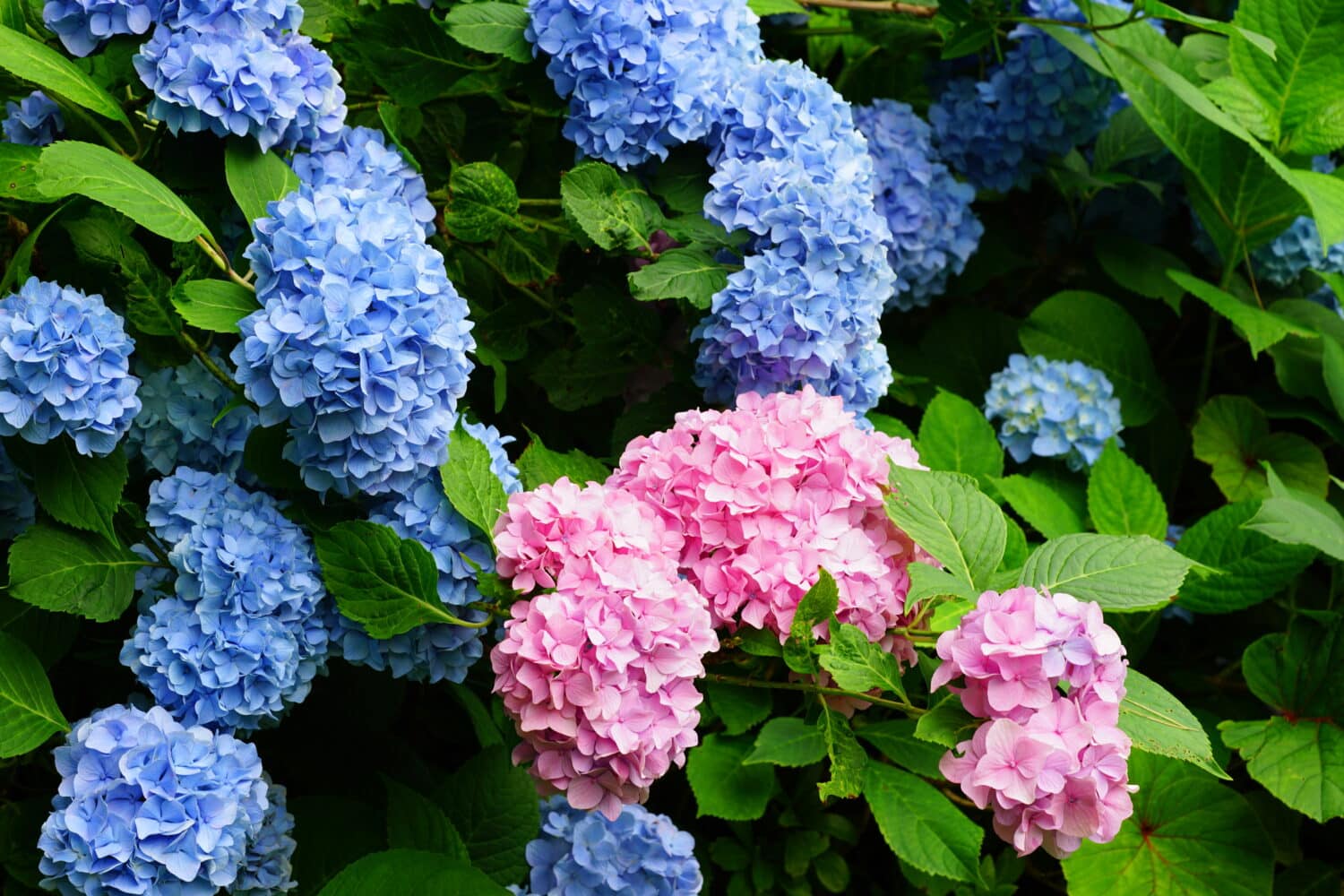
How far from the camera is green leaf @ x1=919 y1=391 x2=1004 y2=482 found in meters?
1.79

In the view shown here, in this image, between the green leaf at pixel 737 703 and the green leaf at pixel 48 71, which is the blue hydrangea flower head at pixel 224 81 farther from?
the green leaf at pixel 737 703

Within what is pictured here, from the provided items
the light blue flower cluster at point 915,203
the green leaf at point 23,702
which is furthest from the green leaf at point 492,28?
the green leaf at point 23,702

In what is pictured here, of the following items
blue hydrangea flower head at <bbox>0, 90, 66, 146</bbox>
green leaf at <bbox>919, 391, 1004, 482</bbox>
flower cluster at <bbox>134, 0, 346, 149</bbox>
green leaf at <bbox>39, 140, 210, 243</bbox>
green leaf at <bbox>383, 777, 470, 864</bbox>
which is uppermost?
flower cluster at <bbox>134, 0, 346, 149</bbox>

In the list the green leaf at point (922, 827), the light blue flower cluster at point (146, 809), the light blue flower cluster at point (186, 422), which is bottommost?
the green leaf at point (922, 827)

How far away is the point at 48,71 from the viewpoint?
118 cm

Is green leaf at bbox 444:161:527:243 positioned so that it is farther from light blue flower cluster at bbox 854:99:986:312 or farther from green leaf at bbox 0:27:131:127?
light blue flower cluster at bbox 854:99:986:312

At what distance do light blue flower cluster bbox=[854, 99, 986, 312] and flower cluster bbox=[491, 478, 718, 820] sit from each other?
105cm

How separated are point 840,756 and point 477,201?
0.79 meters

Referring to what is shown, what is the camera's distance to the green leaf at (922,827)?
1.30 m

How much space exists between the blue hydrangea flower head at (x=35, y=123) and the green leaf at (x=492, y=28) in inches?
18.0

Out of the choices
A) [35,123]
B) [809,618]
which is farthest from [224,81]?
[809,618]

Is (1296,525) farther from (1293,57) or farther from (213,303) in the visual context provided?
(213,303)

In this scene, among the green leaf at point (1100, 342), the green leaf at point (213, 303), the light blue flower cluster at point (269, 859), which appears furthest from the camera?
the green leaf at point (1100, 342)

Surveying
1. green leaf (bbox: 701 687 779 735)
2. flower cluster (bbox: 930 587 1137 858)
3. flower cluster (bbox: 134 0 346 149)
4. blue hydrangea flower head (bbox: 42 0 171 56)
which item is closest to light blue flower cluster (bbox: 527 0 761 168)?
flower cluster (bbox: 134 0 346 149)
